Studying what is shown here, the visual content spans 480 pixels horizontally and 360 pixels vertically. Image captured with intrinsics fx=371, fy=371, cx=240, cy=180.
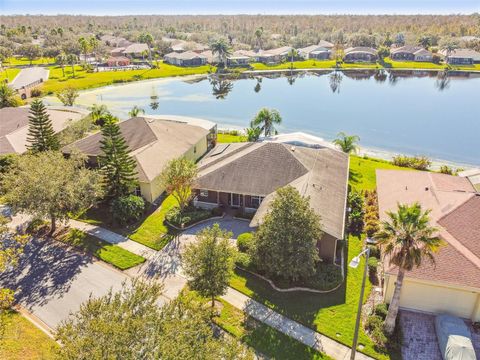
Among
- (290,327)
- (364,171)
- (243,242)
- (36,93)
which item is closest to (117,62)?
(36,93)

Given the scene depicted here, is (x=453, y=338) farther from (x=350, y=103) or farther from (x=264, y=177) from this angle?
(x=350, y=103)

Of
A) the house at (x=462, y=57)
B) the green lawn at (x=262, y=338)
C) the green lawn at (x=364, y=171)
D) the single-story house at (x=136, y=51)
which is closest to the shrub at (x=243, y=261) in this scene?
the green lawn at (x=262, y=338)

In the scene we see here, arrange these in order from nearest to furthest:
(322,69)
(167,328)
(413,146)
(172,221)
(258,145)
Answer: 1. (167,328)
2. (172,221)
3. (258,145)
4. (413,146)
5. (322,69)

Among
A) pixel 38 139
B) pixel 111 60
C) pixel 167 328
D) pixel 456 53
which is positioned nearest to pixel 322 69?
pixel 456 53

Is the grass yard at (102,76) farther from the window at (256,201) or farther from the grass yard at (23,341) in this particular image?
the grass yard at (23,341)

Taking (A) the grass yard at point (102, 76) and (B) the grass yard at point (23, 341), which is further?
(A) the grass yard at point (102, 76)

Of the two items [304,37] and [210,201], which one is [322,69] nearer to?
[304,37]

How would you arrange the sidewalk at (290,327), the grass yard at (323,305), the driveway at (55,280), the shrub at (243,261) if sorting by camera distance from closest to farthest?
the sidewalk at (290,327), the grass yard at (323,305), the driveway at (55,280), the shrub at (243,261)
